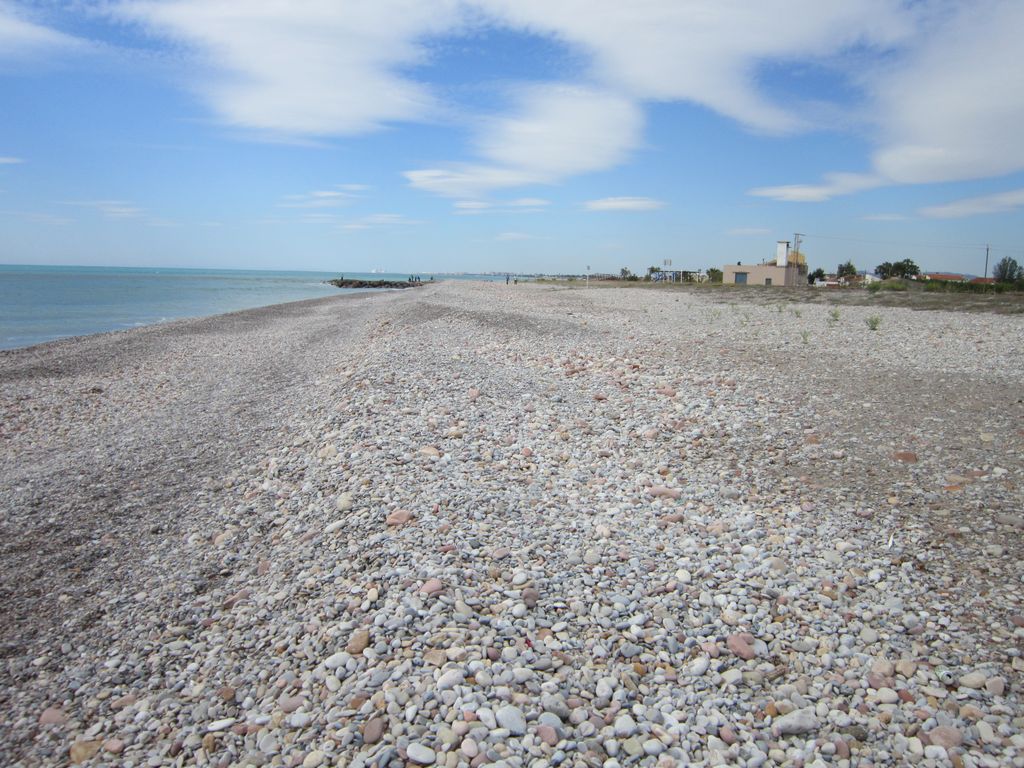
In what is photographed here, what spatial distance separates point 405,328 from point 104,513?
1270cm

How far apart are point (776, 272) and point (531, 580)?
62.7 meters

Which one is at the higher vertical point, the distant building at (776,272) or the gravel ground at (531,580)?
the distant building at (776,272)

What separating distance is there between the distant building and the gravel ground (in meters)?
54.4

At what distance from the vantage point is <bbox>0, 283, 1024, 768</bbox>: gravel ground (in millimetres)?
3230

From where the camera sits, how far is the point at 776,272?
60.3 metres

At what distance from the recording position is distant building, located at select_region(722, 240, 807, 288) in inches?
2368

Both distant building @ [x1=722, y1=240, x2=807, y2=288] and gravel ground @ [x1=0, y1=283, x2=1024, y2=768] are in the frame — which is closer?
gravel ground @ [x1=0, y1=283, x2=1024, y2=768]

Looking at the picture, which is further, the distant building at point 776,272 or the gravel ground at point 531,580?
the distant building at point 776,272

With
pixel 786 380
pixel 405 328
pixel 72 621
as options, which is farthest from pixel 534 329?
pixel 72 621

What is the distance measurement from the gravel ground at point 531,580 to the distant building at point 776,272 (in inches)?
2140

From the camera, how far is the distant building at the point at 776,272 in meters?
60.2

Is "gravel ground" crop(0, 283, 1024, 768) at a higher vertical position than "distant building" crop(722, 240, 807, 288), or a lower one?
lower

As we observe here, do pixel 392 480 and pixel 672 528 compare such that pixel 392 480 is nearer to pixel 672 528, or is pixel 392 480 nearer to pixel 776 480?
pixel 672 528

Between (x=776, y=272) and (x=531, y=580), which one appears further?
(x=776, y=272)
